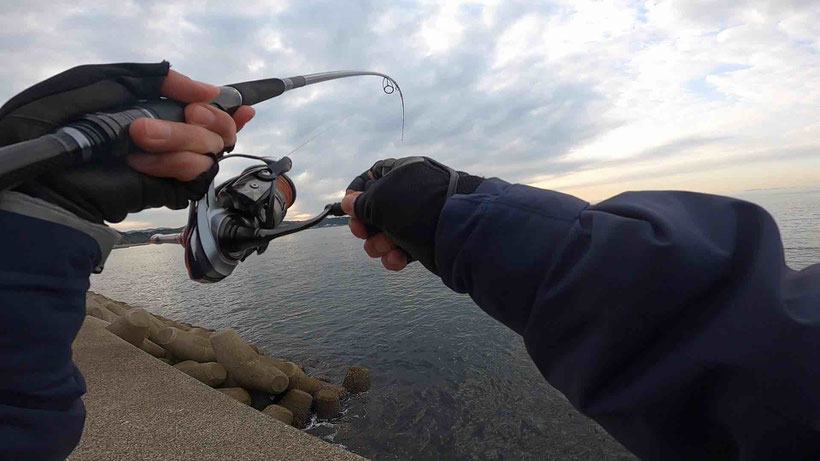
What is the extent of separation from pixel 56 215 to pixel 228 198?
0.95 m

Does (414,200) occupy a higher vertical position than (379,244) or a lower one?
higher

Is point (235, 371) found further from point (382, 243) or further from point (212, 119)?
point (212, 119)

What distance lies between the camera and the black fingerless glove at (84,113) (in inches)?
46.3

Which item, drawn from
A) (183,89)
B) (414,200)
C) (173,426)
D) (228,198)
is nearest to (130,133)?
(183,89)

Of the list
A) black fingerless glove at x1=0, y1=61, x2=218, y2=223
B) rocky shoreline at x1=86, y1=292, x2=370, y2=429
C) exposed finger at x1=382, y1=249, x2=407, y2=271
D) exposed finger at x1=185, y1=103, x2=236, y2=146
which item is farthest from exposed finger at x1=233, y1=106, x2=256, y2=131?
rocky shoreline at x1=86, y1=292, x2=370, y2=429

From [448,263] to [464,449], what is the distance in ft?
20.5

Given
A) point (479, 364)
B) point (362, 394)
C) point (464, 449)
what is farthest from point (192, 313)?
point (464, 449)

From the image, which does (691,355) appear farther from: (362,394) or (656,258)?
(362,394)

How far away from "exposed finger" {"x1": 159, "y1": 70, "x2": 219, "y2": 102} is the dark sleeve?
1.85 feet

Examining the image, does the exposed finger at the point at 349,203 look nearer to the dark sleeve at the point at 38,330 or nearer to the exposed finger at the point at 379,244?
the exposed finger at the point at 379,244

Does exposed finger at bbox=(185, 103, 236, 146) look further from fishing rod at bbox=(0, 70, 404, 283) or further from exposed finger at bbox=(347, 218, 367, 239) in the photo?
exposed finger at bbox=(347, 218, 367, 239)

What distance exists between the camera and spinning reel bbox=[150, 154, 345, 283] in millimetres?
2039

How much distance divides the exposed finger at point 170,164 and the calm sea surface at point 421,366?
645 cm

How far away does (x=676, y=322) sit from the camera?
0.94 metres
